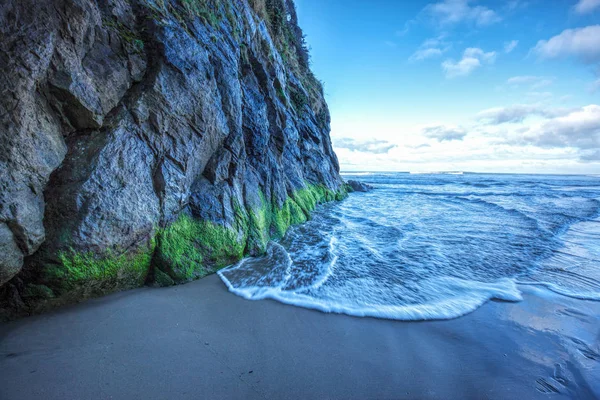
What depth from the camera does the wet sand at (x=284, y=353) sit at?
2.61 metres

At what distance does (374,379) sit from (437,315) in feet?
6.27

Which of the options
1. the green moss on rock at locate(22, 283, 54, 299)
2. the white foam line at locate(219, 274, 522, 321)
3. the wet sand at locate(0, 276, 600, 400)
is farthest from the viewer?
the white foam line at locate(219, 274, 522, 321)

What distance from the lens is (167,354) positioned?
3.02 meters

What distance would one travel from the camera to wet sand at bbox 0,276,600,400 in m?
2.61

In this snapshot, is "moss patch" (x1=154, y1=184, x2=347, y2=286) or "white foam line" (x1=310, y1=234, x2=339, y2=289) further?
"white foam line" (x1=310, y1=234, x2=339, y2=289)

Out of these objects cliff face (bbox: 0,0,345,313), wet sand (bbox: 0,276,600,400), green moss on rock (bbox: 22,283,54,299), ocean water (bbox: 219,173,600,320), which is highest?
cliff face (bbox: 0,0,345,313)

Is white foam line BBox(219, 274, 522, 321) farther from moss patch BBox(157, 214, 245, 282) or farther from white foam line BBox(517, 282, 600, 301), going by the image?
moss patch BBox(157, 214, 245, 282)

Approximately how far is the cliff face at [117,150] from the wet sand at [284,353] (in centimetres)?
81

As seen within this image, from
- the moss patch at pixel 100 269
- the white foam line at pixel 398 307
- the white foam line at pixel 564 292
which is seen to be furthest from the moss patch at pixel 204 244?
the white foam line at pixel 564 292

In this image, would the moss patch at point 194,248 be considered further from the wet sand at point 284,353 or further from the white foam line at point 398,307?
the white foam line at point 398,307

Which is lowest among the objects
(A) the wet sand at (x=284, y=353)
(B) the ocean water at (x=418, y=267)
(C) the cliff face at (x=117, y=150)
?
(B) the ocean water at (x=418, y=267)

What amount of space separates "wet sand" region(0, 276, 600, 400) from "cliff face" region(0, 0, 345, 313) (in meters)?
0.81

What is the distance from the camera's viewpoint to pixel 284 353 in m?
3.15

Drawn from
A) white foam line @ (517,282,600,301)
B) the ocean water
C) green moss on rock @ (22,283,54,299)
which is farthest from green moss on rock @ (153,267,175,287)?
white foam line @ (517,282,600,301)
